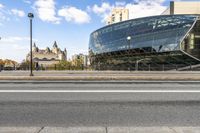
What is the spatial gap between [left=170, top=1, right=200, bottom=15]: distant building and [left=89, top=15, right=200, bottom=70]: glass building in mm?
18132

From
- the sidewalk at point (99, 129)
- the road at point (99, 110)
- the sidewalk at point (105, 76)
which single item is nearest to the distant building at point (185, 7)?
the sidewalk at point (105, 76)

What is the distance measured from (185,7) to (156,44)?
97.3 ft

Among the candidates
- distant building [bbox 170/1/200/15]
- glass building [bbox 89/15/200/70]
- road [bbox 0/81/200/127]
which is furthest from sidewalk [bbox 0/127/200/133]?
distant building [bbox 170/1/200/15]

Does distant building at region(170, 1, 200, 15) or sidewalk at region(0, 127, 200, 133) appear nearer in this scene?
sidewalk at region(0, 127, 200, 133)

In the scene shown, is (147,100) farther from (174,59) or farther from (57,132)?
(174,59)

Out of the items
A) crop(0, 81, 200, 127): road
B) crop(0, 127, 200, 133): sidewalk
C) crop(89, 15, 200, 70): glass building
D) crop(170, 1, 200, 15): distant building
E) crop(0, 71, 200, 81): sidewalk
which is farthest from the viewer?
crop(170, 1, 200, 15): distant building

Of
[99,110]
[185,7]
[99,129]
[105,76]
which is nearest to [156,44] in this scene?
[185,7]

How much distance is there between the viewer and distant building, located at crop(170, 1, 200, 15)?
281ft

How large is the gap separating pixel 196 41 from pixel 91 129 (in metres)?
53.8

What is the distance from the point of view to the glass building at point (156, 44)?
56.6 m

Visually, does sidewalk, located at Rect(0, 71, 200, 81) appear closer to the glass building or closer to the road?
the road

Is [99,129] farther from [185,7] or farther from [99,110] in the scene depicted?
[185,7]

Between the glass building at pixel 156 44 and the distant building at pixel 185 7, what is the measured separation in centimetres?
1813

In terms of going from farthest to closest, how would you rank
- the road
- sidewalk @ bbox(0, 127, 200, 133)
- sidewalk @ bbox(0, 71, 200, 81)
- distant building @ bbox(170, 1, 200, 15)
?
1. distant building @ bbox(170, 1, 200, 15)
2. sidewalk @ bbox(0, 71, 200, 81)
3. the road
4. sidewalk @ bbox(0, 127, 200, 133)
